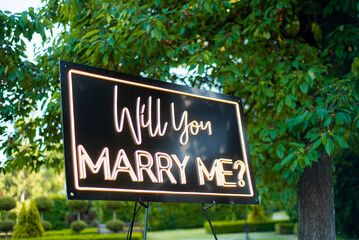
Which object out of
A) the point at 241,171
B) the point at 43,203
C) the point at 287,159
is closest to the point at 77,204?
the point at 43,203

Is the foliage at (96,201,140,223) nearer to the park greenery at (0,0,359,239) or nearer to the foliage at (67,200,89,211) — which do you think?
the foliage at (67,200,89,211)

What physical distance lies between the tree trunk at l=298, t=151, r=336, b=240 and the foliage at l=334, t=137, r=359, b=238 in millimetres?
6015

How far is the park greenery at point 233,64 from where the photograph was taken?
516 cm

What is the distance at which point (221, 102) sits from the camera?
12.3 ft

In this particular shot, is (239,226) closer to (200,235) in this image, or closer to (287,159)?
(200,235)

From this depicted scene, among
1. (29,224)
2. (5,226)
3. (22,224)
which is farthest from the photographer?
(29,224)

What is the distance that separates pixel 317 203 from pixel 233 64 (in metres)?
2.68

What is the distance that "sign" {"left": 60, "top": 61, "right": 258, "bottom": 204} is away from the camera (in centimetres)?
273

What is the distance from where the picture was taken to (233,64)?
5.71 meters

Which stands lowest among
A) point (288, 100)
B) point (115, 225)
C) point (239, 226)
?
point (239, 226)

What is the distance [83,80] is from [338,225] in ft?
39.6

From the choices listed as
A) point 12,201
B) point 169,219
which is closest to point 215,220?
point 169,219

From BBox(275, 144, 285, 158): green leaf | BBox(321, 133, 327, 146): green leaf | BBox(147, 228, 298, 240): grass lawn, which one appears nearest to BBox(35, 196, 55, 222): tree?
BBox(147, 228, 298, 240): grass lawn

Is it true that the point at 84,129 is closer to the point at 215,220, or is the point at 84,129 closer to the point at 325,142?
the point at 325,142
